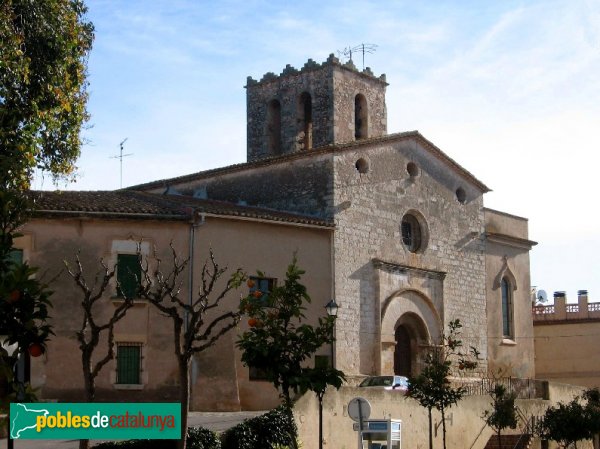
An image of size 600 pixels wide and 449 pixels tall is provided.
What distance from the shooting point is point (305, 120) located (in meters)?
40.2

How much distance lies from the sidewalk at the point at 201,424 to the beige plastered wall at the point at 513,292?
13833mm

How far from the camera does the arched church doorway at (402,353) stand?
3456cm

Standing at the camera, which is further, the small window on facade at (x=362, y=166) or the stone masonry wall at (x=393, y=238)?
the small window on facade at (x=362, y=166)

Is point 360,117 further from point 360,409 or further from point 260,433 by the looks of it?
point 360,409

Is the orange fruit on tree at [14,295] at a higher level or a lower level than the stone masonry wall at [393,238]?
lower

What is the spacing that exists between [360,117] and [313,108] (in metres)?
2.16

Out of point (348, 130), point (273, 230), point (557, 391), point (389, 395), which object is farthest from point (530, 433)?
point (348, 130)

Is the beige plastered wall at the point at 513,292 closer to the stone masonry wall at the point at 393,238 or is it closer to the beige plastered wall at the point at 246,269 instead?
the stone masonry wall at the point at 393,238

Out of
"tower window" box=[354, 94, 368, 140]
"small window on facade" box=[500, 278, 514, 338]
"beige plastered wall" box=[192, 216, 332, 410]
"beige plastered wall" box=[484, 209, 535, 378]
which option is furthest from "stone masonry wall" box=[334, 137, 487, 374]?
"tower window" box=[354, 94, 368, 140]

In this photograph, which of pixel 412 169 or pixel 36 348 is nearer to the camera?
pixel 36 348

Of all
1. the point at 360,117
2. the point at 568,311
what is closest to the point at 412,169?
the point at 360,117

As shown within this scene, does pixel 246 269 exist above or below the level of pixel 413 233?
below

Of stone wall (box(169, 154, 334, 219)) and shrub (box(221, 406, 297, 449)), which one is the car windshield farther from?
shrub (box(221, 406, 297, 449))

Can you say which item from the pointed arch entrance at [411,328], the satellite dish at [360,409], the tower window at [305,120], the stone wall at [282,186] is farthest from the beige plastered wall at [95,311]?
the tower window at [305,120]
